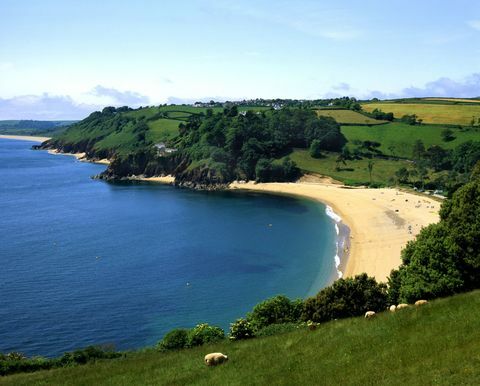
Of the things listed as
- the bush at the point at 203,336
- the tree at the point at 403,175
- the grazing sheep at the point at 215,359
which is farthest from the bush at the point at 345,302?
the tree at the point at 403,175

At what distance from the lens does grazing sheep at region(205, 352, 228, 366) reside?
28328 mm

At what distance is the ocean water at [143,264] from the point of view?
5431 centimetres

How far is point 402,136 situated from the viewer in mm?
176125

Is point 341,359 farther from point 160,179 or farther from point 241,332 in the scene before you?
point 160,179

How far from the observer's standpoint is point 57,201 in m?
136

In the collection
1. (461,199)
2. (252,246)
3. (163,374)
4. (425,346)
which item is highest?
(461,199)

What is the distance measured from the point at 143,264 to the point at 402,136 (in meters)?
128

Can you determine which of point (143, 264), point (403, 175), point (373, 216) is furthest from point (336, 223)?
point (403, 175)

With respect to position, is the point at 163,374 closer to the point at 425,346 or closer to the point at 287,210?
the point at 425,346

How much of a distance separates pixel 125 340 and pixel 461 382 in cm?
3747

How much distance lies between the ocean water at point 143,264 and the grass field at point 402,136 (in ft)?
189

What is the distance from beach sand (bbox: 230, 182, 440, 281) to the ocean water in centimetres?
473

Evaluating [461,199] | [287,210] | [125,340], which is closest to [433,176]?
[287,210]

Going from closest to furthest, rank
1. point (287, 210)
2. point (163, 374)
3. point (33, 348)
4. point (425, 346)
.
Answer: point (425, 346)
point (163, 374)
point (33, 348)
point (287, 210)
